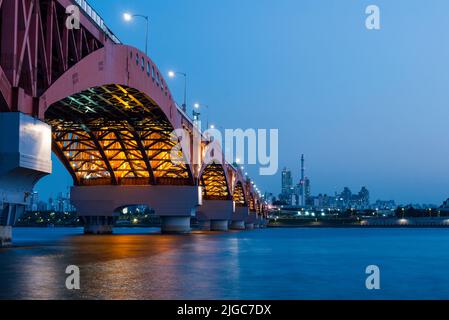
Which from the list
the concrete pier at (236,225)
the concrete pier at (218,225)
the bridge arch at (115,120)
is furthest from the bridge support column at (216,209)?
the concrete pier at (236,225)

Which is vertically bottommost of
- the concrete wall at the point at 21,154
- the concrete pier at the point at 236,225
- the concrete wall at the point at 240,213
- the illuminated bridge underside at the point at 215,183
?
the concrete pier at the point at 236,225

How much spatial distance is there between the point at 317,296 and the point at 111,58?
32.4 m

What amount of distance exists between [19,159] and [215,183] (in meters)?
106

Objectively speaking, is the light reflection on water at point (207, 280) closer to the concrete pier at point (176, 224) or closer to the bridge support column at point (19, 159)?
the bridge support column at point (19, 159)

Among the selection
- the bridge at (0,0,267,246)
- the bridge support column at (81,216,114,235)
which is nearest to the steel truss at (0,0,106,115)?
the bridge at (0,0,267,246)

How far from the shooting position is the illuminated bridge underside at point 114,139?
63.3 meters

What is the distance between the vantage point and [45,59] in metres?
37.5

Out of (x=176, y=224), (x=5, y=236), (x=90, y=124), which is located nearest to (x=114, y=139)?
(x=90, y=124)

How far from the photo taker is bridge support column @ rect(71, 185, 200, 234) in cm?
8750

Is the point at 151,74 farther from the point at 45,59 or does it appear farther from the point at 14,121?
the point at 14,121

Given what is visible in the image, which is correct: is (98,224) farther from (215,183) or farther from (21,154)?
(21,154)

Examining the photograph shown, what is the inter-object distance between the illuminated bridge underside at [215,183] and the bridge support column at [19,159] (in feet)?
282

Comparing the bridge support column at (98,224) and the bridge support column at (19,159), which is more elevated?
the bridge support column at (19,159)

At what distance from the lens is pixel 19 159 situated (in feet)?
110
